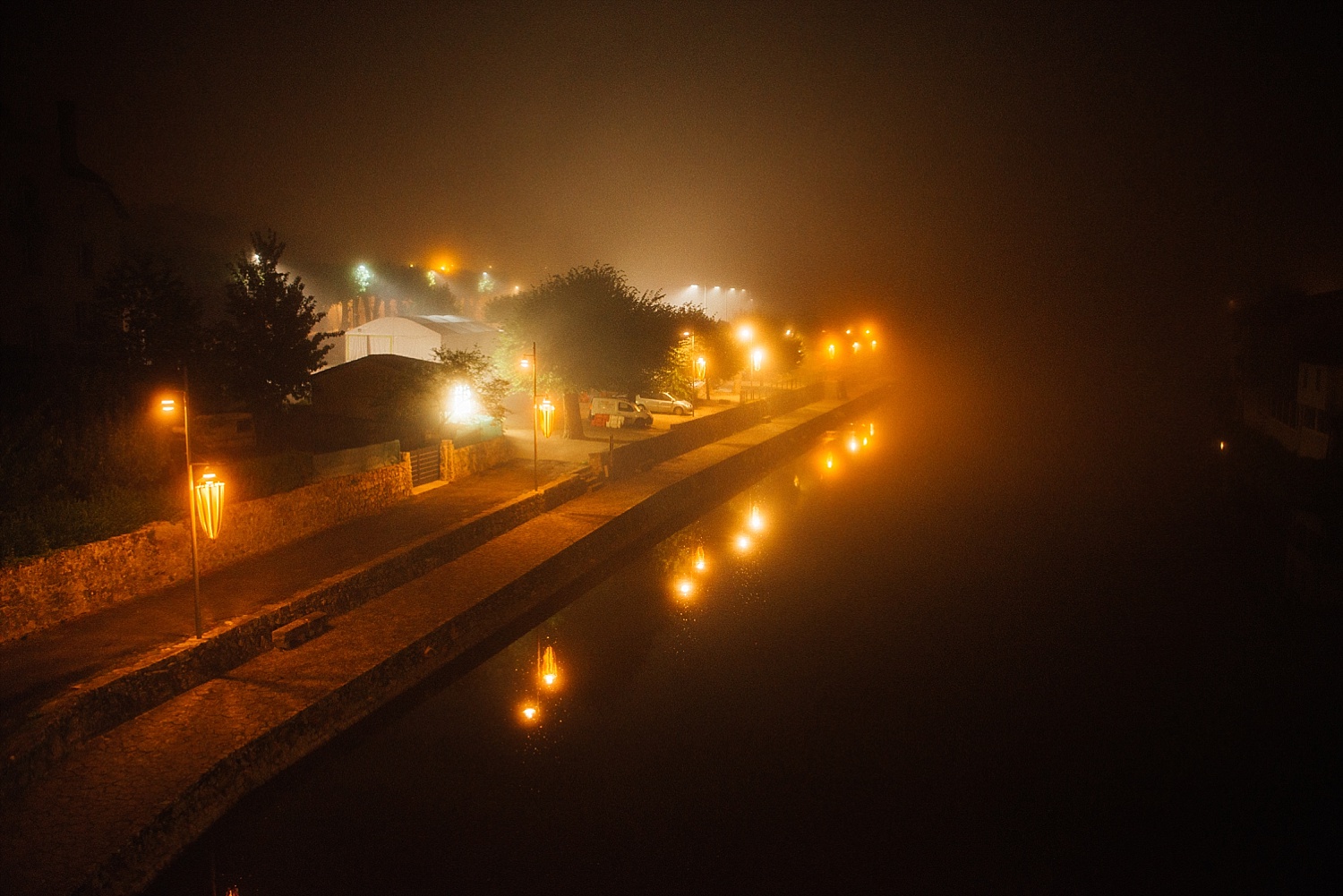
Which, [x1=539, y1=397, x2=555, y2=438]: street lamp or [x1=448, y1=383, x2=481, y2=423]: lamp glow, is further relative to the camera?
[x1=448, y1=383, x2=481, y2=423]: lamp glow

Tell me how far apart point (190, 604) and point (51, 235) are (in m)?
15.5

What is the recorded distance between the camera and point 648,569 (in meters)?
17.5

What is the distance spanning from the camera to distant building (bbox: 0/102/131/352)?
2056cm

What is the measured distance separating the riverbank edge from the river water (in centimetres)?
20

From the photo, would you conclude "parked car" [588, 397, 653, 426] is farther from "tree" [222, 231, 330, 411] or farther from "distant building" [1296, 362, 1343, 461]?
"distant building" [1296, 362, 1343, 461]

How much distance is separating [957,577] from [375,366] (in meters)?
16.5

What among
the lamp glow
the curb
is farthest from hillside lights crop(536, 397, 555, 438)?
the curb

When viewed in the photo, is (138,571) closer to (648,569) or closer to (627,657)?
(627,657)

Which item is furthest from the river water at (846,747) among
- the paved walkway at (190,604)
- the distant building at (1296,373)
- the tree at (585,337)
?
the tree at (585,337)

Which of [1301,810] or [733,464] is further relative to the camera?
[733,464]

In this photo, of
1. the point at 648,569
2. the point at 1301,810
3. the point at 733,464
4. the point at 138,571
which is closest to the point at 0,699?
the point at 138,571

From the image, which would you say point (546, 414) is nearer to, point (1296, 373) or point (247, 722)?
point (247, 722)

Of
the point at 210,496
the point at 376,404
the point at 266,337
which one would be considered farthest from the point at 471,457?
the point at 210,496

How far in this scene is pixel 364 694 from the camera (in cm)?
1028
